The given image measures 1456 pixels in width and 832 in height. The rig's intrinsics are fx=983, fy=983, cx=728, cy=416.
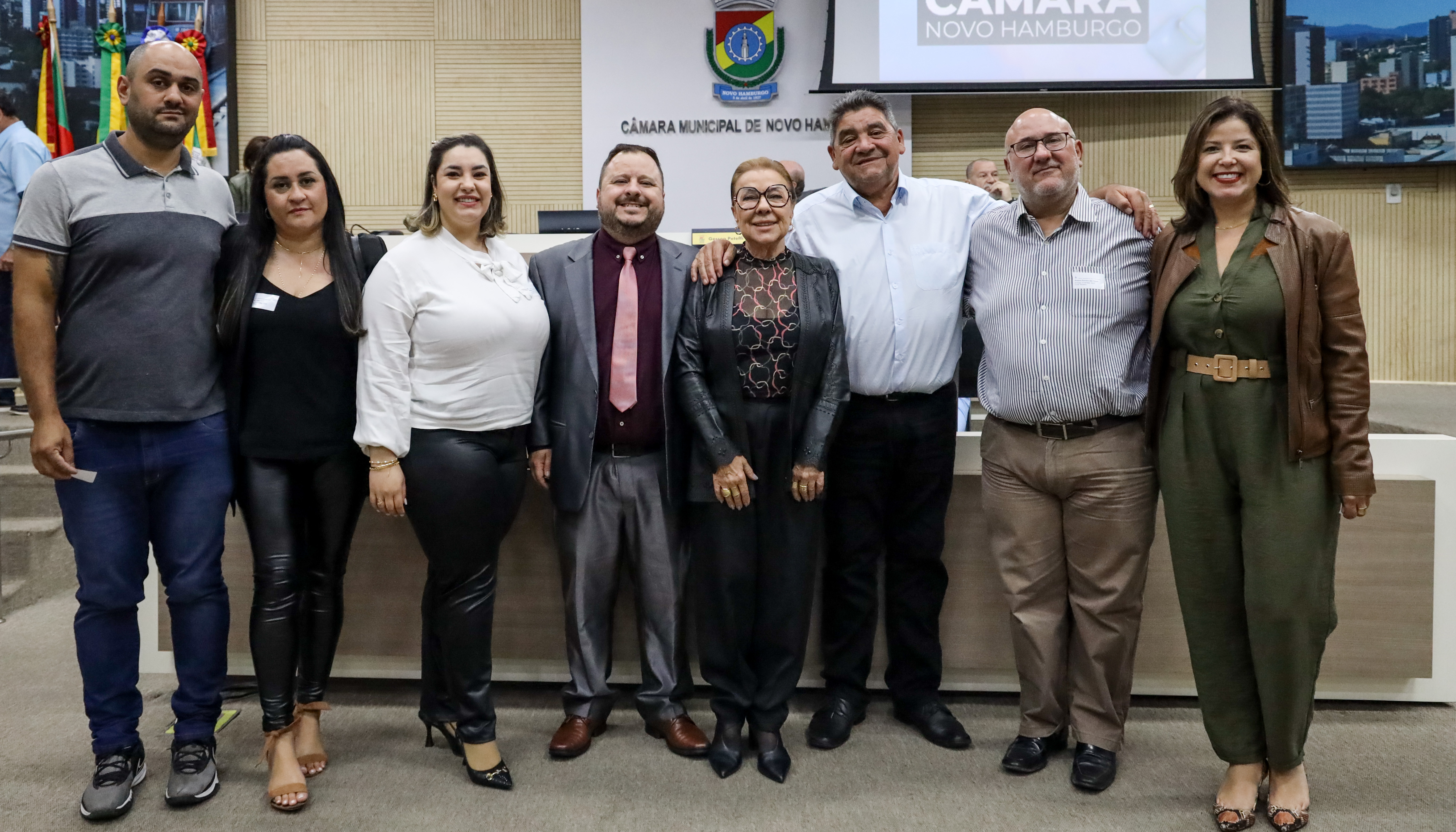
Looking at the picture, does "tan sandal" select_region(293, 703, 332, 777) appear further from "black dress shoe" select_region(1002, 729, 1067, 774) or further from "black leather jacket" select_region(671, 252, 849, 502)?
"black dress shoe" select_region(1002, 729, 1067, 774)

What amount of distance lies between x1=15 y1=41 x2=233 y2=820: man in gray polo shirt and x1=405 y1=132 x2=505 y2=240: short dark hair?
1.55 feet

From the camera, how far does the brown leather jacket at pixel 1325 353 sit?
2.04 m

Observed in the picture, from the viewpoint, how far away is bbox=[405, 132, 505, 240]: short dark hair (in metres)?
2.30

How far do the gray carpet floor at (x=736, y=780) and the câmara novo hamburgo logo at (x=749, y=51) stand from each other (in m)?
4.52

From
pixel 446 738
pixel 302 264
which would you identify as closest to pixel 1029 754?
pixel 446 738

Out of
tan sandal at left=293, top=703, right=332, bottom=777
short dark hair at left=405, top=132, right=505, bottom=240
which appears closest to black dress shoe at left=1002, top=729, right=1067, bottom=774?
tan sandal at left=293, top=703, right=332, bottom=777

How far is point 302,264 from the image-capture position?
2270 mm

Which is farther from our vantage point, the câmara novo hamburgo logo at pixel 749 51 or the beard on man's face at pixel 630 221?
the câmara novo hamburgo logo at pixel 749 51

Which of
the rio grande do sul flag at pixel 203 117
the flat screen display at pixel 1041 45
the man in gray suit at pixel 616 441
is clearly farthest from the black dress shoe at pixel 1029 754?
the rio grande do sul flag at pixel 203 117

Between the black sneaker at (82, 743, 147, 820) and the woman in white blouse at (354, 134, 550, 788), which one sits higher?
the woman in white blouse at (354, 134, 550, 788)

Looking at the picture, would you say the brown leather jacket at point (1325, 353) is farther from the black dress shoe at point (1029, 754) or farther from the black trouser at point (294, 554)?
the black trouser at point (294, 554)

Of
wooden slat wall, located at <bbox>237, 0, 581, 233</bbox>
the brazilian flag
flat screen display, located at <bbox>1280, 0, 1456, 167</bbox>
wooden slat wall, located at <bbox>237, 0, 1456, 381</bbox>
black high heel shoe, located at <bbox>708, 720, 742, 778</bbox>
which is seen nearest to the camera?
black high heel shoe, located at <bbox>708, 720, 742, 778</bbox>

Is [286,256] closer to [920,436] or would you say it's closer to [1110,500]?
[920,436]

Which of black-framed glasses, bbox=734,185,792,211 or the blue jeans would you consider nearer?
the blue jeans
